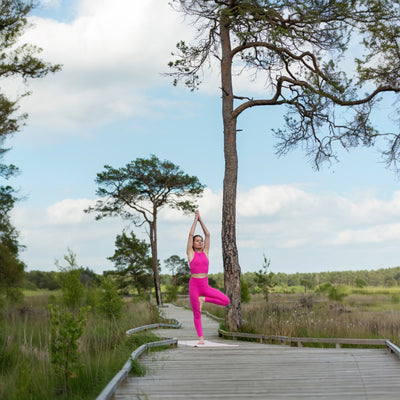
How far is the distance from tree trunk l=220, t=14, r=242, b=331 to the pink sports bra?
5066mm

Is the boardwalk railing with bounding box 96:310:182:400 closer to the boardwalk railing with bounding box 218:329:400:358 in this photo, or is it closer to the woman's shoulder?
the woman's shoulder

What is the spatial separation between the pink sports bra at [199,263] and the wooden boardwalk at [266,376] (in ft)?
4.97

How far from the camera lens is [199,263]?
9.31m

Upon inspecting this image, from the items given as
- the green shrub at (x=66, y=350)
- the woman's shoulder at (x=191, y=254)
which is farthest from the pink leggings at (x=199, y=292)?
the green shrub at (x=66, y=350)

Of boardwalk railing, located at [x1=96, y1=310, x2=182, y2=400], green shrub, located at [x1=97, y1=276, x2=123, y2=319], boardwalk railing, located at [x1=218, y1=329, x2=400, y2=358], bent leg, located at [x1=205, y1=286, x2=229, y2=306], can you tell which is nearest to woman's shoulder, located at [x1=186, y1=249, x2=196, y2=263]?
bent leg, located at [x1=205, y1=286, x2=229, y2=306]

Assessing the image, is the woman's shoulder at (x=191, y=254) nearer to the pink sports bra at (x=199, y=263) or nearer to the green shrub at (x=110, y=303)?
the pink sports bra at (x=199, y=263)

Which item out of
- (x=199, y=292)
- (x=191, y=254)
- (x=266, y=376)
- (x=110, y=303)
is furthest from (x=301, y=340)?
(x=110, y=303)

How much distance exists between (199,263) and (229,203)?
218 inches

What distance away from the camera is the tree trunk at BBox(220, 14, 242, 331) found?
14219 millimetres

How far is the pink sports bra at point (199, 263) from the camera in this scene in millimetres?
9297

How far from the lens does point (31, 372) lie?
6020mm

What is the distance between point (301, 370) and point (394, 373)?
1264 mm

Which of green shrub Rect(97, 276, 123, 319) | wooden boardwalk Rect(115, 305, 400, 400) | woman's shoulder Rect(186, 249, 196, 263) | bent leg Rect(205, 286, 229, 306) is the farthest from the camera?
green shrub Rect(97, 276, 123, 319)

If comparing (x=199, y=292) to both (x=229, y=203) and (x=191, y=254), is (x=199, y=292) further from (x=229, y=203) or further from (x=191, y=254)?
(x=229, y=203)
